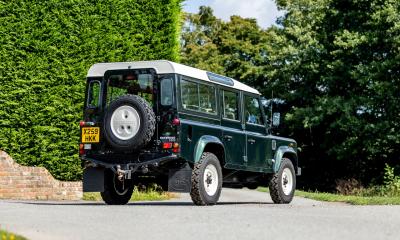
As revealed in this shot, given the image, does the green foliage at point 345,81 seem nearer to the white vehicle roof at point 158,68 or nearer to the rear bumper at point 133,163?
the white vehicle roof at point 158,68

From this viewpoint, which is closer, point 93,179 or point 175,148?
point 175,148

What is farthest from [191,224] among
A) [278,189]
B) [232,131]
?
[278,189]

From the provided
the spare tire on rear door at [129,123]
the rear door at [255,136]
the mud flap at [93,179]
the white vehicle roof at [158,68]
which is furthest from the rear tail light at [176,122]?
the rear door at [255,136]

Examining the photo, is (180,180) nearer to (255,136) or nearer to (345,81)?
(255,136)

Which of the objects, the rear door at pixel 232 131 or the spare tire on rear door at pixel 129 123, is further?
the rear door at pixel 232 131

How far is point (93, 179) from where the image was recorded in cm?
1386

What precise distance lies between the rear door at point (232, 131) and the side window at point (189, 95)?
0.92m

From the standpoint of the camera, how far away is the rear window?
13758 mm

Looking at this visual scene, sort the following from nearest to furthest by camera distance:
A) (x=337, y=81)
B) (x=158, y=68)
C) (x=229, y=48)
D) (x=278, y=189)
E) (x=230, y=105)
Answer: (x=158, y=68) → (x=230, y=105) → (x=278, y=189) → (x=337, y=81) → (x=229, y=48)

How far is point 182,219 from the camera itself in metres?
10.2

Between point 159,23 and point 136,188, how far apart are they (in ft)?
13.0

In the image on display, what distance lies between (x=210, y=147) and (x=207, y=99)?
0.91 metres

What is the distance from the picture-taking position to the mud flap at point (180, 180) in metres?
13.1

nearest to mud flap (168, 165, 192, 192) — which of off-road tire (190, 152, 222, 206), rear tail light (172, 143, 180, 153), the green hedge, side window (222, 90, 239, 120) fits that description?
off-road tire (190, 152, 222, 206)
